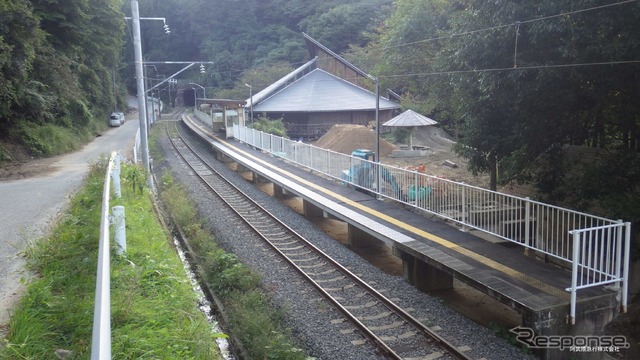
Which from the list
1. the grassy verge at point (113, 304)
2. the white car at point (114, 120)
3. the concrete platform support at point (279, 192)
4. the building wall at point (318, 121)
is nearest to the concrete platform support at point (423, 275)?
the grassy verge at point (113, 304)

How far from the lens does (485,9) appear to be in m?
12.3

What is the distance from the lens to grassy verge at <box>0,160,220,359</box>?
5336 millimetres

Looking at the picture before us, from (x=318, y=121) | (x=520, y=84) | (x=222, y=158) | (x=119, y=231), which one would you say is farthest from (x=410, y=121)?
(x=119, y=231)

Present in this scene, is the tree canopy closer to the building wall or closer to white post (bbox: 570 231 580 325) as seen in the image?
the building wall

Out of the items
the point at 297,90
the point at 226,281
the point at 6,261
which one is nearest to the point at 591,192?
the point at 226,281

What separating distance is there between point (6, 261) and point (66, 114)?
27791mm

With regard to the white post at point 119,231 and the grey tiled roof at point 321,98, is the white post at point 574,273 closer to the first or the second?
the white post at point 119,231

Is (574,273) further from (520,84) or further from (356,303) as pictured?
(520,84)

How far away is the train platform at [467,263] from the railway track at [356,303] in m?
1.06

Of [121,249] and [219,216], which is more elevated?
[121,249]

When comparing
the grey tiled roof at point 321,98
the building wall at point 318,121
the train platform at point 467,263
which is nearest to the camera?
the train platform at point 467,263

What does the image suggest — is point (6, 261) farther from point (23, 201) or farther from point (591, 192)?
point (591, 192)

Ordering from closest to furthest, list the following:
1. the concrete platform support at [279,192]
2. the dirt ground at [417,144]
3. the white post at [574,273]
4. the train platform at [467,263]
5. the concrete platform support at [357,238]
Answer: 1. the white post at [574,273]
2. the train platform at [467,263]
3. the concrete platform support at [357,238]
4. the concrete platform support at [279,192]
5. the dirt ground at [417,144]

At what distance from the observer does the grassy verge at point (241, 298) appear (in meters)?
7.45
